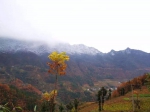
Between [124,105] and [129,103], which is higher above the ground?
[129,103]

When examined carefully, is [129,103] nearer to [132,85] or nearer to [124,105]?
[124,105]

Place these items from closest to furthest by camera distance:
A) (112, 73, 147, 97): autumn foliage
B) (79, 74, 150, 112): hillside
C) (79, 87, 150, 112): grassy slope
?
(79, 74, 150, 112): hillside < (79, 87, 150, 112): grassy slope < (112, 73, 147, 97): autumn foliage

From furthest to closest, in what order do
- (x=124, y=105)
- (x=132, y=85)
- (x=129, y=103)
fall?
1. (x=132, y=85)
2. (x=129, y=103)
3. (x=124, y=105)

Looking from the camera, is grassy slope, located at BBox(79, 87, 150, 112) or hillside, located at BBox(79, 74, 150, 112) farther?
grassy slope, located at BBox(79, 87, 150, 112)

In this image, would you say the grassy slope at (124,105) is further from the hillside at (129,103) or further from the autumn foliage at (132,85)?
the autumn foliage at (132,85)

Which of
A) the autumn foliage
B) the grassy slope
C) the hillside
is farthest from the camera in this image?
the autumn foliage

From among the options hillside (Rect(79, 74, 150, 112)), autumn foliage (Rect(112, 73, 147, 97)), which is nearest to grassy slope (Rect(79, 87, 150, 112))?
hillside (Rect(79, 74, 150, 112))

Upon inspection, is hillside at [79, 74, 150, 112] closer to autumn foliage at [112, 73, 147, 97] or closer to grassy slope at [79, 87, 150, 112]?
grassy slope at [79, 87, 150, 112]

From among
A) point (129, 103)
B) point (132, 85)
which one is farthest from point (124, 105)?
point (132, 85)

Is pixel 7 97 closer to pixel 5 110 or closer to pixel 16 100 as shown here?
pixel 16 100

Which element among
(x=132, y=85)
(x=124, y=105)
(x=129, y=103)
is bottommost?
(x=124, y=105)

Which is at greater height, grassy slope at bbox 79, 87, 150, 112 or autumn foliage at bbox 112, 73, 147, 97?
autumn foliage at bbox 112, 73, 147, 97

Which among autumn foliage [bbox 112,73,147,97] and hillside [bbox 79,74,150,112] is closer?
hillside [bbox 79,74,150,112]

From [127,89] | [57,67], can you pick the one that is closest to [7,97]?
[127,89]
